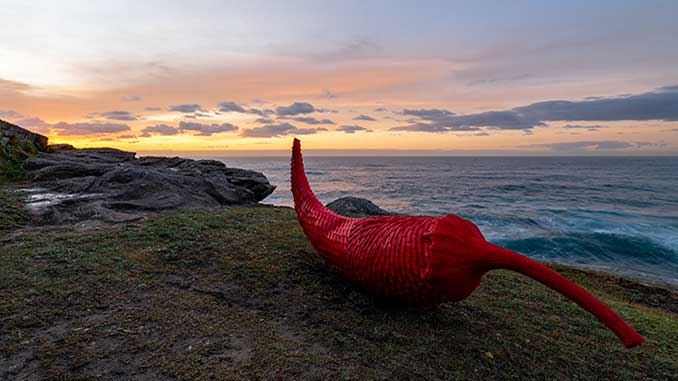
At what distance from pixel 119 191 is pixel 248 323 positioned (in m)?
6.83

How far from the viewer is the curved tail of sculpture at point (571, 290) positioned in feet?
8.60

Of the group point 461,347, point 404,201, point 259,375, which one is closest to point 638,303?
point 461,347

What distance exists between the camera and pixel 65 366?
2.75m

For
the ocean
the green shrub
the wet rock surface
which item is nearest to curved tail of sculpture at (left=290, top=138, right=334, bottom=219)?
the wet rock surface

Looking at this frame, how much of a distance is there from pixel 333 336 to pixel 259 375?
889mm

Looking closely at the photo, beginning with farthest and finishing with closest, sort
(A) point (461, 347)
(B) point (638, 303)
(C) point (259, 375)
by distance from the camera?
1. (B) point (638, 303)
2. (A) point (461, 347)
3. (C) point (259, 375)

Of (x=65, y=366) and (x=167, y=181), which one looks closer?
(x=65, y=366)

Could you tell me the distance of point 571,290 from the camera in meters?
2.82

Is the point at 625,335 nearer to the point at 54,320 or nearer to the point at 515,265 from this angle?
the point at 515,265

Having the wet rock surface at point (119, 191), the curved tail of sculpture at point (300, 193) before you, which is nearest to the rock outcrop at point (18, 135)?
the wet rock surface at point (119, 191)

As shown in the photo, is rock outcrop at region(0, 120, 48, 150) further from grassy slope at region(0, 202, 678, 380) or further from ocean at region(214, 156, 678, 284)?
ocean at region(214, 156, 678, 284)

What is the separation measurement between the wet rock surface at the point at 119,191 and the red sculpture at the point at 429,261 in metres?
4.70

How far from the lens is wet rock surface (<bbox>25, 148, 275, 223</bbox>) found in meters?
7.28

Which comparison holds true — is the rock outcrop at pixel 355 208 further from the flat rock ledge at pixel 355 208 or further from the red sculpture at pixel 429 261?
the red sculpture at pixel 429 261
